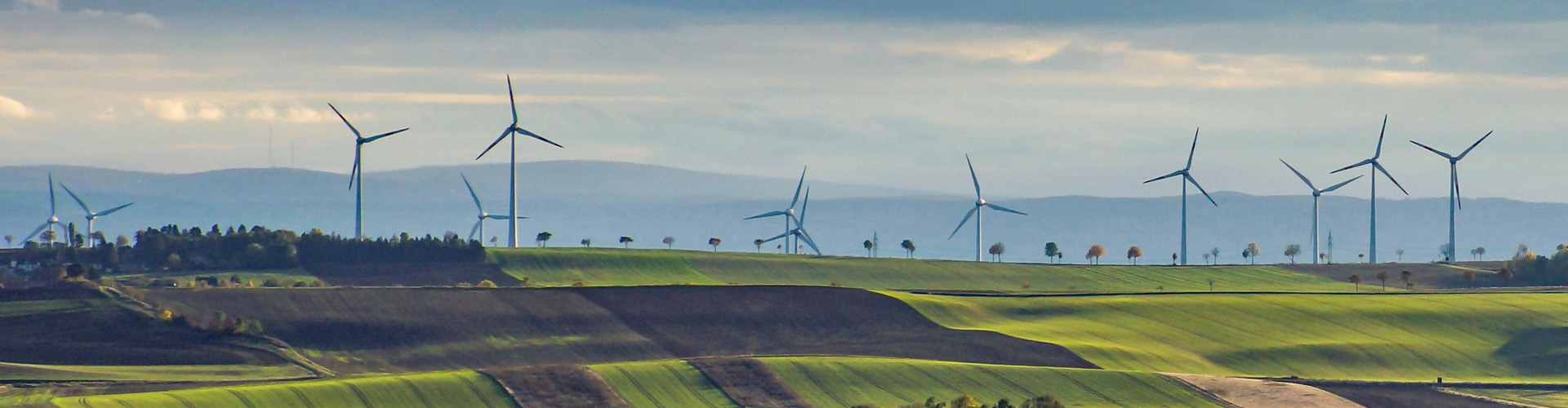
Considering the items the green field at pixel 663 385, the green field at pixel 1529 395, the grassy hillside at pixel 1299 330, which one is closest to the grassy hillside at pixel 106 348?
the green field at pixel 663 385

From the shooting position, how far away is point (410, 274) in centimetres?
19062

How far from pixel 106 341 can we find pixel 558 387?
36.1m

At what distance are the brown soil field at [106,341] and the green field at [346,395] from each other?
20.4 m

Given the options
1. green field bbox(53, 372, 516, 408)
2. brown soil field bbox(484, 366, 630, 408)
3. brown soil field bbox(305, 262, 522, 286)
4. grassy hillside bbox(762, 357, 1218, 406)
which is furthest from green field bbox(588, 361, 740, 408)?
brown soil field bbox(305, 262, 522, 286)

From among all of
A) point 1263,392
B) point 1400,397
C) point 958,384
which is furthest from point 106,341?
point 1400,397

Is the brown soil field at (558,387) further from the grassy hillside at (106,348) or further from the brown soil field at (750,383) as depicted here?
the grassy hillside at (106,348)

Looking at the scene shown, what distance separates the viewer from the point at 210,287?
155 meters

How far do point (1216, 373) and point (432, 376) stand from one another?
167 ft

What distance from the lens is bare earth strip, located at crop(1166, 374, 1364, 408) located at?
388 ft

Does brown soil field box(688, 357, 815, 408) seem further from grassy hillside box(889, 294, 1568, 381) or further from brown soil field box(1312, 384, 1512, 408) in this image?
brown soil field box(1312, 384, 1512, 408)

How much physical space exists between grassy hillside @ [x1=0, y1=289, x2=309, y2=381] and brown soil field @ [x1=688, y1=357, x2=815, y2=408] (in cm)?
2472

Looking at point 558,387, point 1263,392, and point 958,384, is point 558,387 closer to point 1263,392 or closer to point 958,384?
point 958,384

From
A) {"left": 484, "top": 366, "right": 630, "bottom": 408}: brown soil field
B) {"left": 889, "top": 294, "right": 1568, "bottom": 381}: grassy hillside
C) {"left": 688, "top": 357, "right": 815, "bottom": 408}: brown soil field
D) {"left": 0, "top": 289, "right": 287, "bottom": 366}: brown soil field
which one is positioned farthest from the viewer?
{"left": 889, "top": 294, "right": 1568, "bottom": 381}: grassy hillside

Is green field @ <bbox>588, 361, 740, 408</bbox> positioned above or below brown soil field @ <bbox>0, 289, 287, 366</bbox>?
below
